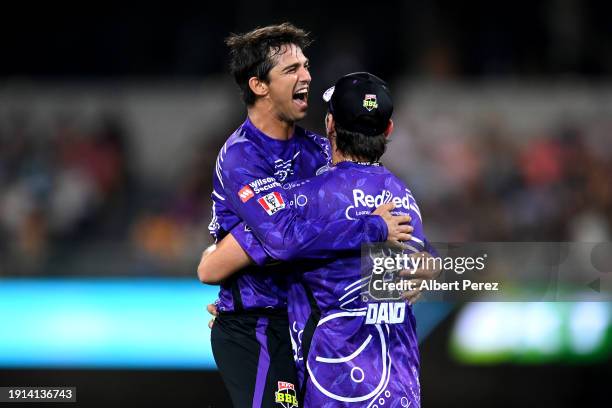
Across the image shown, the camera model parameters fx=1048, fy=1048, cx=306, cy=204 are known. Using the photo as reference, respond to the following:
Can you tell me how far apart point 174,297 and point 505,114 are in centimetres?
641

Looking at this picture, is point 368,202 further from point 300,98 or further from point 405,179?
point 405,179

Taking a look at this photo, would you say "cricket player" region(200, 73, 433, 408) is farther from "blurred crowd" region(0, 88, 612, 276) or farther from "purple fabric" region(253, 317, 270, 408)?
"blurred crowd" region(0, 88, 612, 276)

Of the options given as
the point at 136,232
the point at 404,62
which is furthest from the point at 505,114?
the point at 136,232

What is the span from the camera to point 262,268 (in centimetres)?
471

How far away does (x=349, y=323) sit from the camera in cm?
432

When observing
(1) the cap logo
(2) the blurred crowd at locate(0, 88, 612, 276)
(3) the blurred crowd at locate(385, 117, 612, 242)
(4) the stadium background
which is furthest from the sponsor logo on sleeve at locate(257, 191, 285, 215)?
(3) the blurred crowd at locate(385, 117, 612, 242)

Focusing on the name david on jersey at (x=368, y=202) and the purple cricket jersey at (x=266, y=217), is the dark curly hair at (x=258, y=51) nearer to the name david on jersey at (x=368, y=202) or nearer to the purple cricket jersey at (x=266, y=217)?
the purple cricket jersey at (x=266, y=217)

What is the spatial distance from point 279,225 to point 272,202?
0.39 feet

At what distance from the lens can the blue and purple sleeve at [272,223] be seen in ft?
14.0

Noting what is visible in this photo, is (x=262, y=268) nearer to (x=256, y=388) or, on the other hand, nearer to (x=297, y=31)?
(x=256, y=388)

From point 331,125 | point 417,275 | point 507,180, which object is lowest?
point 417,275

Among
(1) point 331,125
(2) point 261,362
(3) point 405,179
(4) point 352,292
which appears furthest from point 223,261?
(3) point 405,179

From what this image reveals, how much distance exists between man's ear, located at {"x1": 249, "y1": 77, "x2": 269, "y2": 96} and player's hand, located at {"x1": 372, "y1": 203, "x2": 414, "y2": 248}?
0.85 meters

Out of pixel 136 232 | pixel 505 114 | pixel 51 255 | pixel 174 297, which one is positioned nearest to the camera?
pixel 174 297
